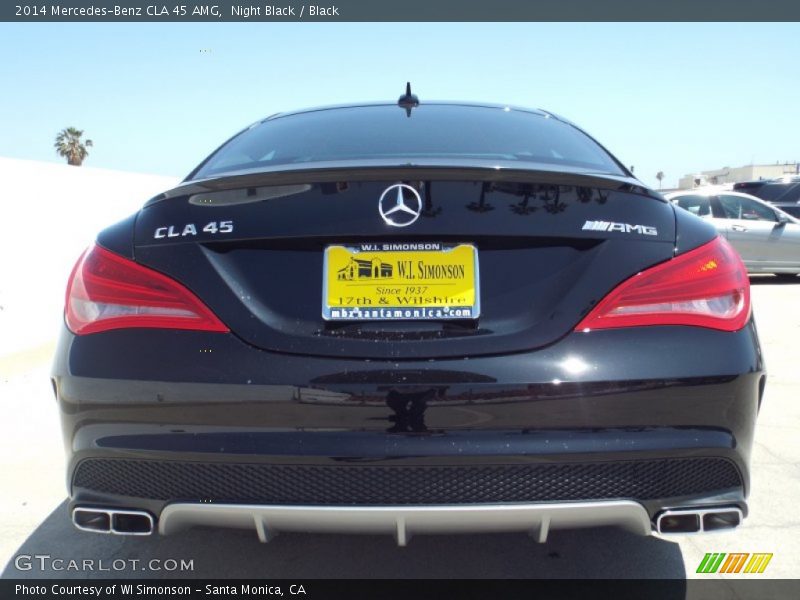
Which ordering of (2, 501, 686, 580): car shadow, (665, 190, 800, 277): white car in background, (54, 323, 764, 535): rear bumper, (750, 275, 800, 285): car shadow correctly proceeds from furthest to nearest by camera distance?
(750, 275, 800, 285): car shadow, (665, 190, 800, 277): white car in background, (2, 501, 686, 580): car shadow, (54, 323, 764, 535): rear bumper

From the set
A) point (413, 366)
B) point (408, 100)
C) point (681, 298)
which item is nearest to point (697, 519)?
point (681, 298)

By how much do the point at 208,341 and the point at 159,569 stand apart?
1116 mm

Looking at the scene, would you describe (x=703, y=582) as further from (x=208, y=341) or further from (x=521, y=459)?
(x=208, y=341)

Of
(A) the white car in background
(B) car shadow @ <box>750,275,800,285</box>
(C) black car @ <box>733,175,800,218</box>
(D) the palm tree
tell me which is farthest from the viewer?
(D) the palm tree

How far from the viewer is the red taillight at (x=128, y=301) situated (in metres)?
1.91

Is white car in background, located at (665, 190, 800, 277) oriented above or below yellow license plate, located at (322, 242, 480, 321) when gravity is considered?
below

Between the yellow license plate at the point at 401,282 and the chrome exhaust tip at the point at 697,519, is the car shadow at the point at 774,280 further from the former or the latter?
the yellow license plate at the point at 401,282

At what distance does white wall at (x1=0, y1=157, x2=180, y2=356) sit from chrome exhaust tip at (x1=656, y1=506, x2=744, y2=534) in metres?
3.13

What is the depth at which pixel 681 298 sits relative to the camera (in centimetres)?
192

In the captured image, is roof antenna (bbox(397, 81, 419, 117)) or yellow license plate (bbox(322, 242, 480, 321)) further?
roof antenna (bbox(397, 81, 419, 117))

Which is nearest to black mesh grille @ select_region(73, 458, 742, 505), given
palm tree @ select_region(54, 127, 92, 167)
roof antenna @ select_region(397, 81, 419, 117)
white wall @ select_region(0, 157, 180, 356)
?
roof antenna @ select_region(397, 81, 419, 117)

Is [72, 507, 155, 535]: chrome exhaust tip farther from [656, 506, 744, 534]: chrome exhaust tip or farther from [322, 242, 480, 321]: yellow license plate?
[656, 506, 744, 534]: chrome exhaust tip

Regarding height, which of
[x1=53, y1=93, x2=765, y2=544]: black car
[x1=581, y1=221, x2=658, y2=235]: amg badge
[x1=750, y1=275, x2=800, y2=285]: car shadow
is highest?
[x1=581, y1=221, x2=658, y2=235]: amg badge

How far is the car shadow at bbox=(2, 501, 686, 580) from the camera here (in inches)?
99.0
